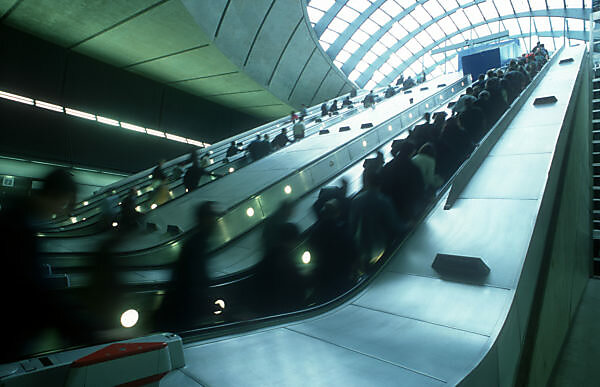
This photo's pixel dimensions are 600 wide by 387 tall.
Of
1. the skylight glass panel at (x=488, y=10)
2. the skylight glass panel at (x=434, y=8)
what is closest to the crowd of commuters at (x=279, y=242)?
the skylight glass panel at (x=434, y=8)

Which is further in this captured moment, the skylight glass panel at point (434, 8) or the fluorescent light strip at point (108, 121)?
the skylight glass panel at point (434, 8)

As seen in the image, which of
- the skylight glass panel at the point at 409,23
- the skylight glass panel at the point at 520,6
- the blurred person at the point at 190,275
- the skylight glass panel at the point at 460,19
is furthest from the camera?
the skylight glass panel at the point at 409,23

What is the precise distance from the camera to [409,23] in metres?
35.8

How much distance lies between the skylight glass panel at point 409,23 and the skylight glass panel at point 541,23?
34.9 feet

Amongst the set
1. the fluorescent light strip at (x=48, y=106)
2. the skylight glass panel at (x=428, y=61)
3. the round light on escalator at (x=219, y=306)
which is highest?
the skylight glass panel at (x=428, y=61)

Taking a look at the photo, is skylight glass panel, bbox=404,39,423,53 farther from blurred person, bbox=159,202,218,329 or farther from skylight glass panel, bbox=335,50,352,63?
blurred person, bbox=159,202,218,329

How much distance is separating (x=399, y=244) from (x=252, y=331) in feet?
6.26

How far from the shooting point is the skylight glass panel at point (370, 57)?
36203 mm

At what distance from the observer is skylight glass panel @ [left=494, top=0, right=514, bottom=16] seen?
32.0 metres

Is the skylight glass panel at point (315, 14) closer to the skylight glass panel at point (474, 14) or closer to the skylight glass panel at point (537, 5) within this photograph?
the skylight glass panel at point (474, 14)

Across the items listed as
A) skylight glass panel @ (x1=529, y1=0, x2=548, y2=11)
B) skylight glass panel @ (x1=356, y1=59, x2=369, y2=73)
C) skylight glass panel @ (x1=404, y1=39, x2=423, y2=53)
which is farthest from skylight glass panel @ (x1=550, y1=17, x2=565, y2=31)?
skylight glass panel @ (x1=356, y1=59, x2=369, y2=73)

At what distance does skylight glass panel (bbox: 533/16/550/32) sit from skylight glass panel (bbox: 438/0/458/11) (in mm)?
7316

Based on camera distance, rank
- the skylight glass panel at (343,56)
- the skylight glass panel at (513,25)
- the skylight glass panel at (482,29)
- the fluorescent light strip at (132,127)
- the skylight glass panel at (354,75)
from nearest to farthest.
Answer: the fluorescent light strip at (132,127) < the skylight glass panel at (343,56) < the skylight glass panel at (513,25) < the skylight glass panel at (482,29) < the skylight glass panel at (354,75)

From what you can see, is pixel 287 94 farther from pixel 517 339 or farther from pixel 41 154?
pixel 517 339
